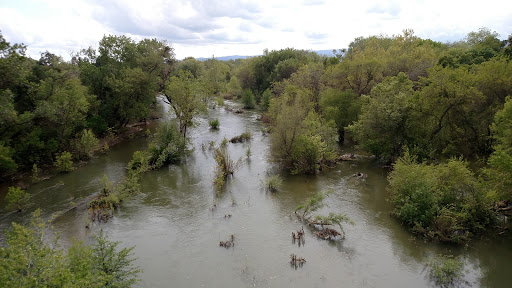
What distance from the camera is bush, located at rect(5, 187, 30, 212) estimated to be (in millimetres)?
19844

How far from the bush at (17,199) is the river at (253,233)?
68cm

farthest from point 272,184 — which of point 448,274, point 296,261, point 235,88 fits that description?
point 235,88

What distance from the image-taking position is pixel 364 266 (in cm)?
1532

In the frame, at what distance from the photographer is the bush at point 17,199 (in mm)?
19844

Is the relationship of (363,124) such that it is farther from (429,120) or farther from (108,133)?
(108,133)

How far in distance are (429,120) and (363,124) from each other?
520 centimetres

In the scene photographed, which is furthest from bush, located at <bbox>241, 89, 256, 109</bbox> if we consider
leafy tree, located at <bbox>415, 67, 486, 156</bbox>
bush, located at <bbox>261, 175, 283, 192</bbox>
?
bush, located at <bbox>261, 175, 283, 192</bbox>

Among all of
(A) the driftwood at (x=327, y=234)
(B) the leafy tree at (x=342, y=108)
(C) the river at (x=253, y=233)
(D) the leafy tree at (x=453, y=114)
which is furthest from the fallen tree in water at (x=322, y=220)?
(B) the leafy tree at (x=342, y=108)

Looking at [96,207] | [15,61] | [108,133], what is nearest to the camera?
[96,207]

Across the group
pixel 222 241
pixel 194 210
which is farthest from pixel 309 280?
pixel 194 210

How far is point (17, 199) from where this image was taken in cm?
2000

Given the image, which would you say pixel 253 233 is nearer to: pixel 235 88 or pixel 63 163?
pixel 63 163

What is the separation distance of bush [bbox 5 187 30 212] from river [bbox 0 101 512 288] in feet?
2.25

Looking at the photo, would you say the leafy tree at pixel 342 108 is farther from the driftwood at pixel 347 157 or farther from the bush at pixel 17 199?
the bush at pixel 17 199
